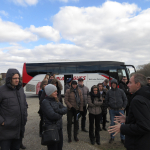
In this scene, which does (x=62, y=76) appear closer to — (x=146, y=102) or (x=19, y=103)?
(x=19, y=103)

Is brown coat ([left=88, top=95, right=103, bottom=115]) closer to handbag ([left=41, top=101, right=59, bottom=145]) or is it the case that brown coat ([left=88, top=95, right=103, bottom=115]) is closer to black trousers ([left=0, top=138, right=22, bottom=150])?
handbag ([left=41, top=101, right=59, bottom=145])

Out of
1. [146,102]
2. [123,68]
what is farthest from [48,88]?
[123,68]

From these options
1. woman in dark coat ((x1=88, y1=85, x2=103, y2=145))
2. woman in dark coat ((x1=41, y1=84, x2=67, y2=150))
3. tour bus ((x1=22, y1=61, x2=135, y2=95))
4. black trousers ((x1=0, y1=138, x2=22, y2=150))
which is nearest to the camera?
black trousers ((x1=0, y1=138, x2=22, y2=150))

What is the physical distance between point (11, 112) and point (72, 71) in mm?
11003

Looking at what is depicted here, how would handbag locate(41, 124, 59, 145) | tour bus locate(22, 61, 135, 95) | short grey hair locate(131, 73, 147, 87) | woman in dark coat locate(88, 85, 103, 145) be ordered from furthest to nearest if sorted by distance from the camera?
tour bus locate(22, 61, 135, 95)
woman in dark coat locate(88, 85, 103, 145)
handbag locate(41, 124, 59, 145)
short grey hair locate(131, 73, 147, 87)

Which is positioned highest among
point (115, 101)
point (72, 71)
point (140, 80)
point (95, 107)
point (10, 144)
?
point (72, 71)

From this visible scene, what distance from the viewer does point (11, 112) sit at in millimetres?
2352

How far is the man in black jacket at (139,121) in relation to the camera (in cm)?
159

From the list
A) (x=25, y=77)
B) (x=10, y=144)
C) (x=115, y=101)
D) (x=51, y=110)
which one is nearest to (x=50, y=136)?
(x=51, y=110)

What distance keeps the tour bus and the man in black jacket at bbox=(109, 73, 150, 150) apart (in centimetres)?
1088

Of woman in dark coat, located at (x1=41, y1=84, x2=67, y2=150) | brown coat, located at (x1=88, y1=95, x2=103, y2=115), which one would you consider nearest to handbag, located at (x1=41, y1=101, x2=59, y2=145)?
woman in dark coat, located at (x1=41, y1=84, x2=67, y2=150)

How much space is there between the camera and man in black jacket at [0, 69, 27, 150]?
229cm

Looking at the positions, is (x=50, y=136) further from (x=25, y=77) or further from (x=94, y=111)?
(x=25, y=77)

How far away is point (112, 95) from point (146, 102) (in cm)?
249
